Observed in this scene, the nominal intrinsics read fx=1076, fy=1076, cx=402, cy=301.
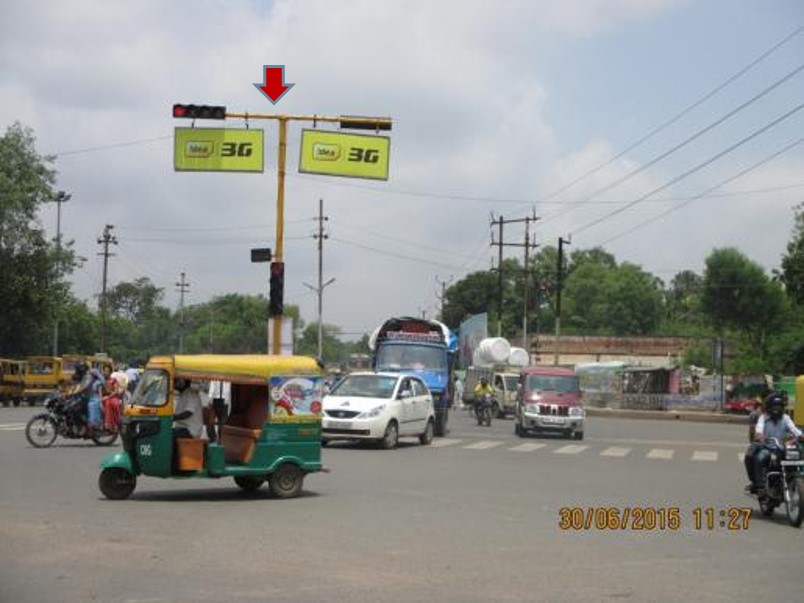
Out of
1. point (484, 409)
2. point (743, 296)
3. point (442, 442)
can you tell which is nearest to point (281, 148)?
point (442, 442)

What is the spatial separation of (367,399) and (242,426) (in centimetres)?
971

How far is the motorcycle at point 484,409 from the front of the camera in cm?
3959

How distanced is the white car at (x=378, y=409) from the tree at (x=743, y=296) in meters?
57.0

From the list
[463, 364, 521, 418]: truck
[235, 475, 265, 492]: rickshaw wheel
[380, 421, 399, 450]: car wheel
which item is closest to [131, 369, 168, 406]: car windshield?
[235, 475, 265, 492]: rickshaw wheel

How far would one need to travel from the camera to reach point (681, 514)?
13.5m

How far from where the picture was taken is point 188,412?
14.0 m

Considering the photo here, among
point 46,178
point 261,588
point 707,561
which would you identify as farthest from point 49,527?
point 46,178

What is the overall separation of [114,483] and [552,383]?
20329mm

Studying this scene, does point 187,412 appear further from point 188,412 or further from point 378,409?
point 378,409

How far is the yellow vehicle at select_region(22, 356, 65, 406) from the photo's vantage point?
49.6m

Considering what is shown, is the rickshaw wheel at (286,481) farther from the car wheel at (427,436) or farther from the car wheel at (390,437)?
the car wheel at (427,436)

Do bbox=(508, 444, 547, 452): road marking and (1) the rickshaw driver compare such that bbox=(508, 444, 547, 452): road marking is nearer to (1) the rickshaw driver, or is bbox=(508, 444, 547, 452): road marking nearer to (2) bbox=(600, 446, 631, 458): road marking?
(2) bbox=(600, 446, 631, 458): road marking

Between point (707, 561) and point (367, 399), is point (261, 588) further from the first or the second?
point (367, 399)
